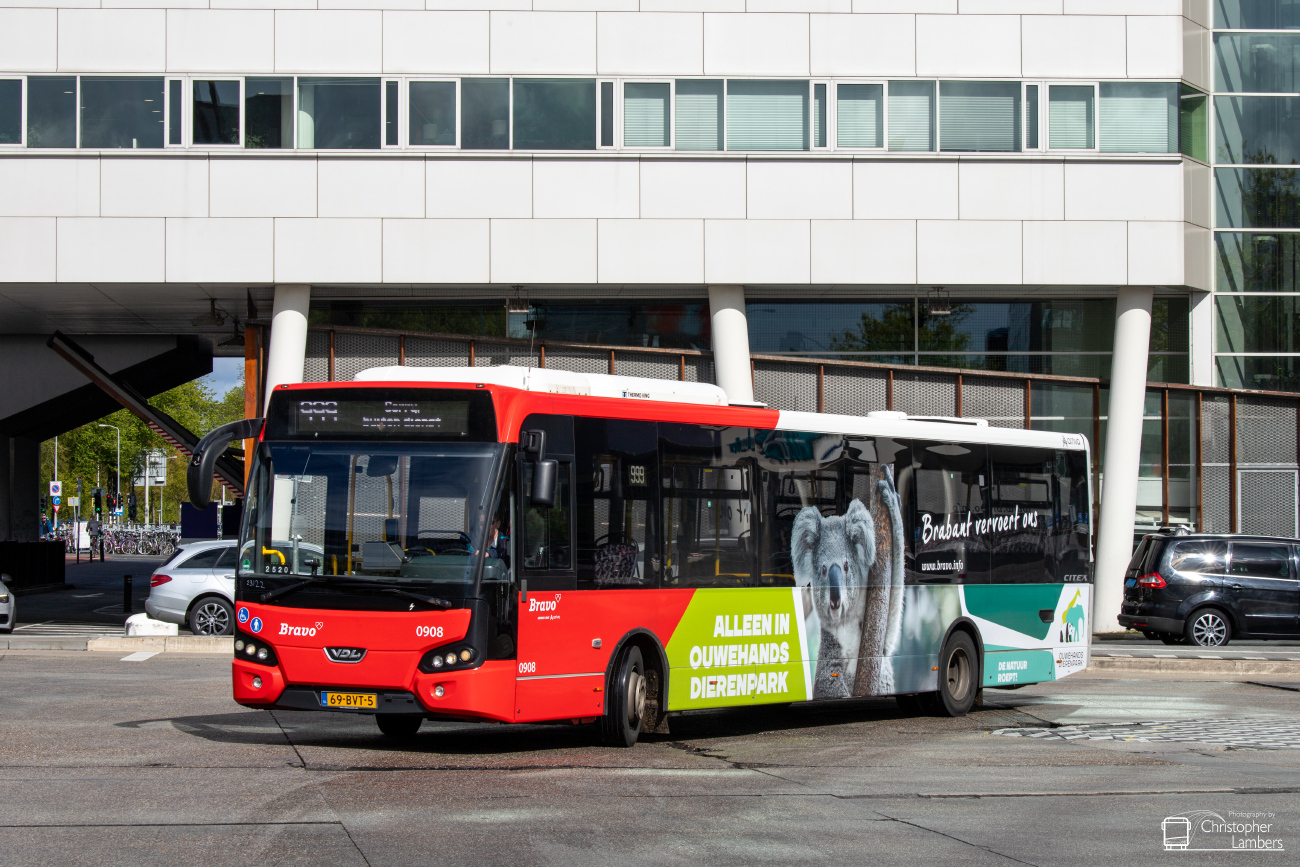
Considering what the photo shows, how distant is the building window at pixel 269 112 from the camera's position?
24.5 meters

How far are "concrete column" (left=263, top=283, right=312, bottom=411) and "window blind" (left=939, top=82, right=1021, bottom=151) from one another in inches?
437

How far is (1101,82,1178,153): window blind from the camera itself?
2530cm

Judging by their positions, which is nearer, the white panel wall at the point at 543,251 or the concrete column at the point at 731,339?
the white panel wall at the point at 543,251

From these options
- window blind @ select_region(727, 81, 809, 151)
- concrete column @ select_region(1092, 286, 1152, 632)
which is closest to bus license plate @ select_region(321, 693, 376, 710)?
window blind @ select_region(727, 81, 809, 151)

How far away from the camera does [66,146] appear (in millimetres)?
24234

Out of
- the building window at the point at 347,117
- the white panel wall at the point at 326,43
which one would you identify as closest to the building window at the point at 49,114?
the white panel wall at the point at 326,43

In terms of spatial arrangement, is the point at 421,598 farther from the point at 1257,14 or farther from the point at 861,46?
the point at 1257,14

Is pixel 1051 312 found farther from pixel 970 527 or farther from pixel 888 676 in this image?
pixel 888 676

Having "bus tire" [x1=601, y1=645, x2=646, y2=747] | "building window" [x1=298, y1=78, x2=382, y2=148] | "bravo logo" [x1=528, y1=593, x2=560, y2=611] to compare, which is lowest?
"bus tire" [x1=601, y1=645, x2=646, y2=747]

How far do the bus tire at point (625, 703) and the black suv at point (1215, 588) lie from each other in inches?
549

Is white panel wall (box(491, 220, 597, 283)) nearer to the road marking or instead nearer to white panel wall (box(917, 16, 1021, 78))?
white panel wall (box(917, 16, 1021, 78))

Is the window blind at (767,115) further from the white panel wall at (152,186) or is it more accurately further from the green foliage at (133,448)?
the green foliage at (133,448)

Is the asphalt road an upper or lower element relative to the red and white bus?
lower

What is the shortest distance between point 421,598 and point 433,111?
15.6 meters
